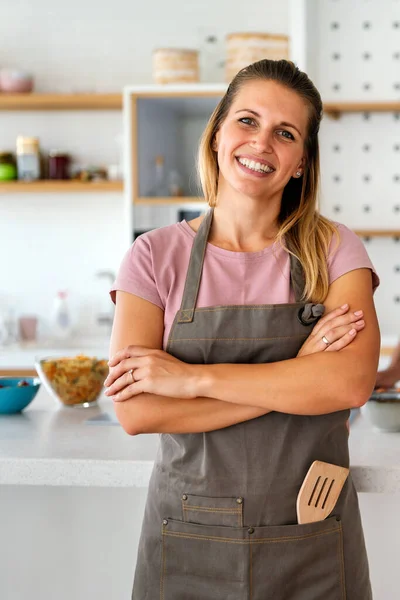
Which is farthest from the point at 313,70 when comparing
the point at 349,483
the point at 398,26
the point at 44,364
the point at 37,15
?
the point at 349,483

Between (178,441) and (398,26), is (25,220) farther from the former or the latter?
(178,441)

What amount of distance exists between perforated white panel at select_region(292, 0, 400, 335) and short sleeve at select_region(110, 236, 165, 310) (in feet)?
9.02

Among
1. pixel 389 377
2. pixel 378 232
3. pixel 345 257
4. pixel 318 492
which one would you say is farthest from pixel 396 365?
pixel 378 232

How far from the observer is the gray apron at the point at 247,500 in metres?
1.48

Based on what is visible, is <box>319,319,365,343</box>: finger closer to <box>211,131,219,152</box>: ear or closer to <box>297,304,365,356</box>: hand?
<box>297,304,365,356</box>: hand

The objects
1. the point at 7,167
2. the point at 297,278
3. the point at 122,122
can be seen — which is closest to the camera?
the point at 297,278

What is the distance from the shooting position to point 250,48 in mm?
3992

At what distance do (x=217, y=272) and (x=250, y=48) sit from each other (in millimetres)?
2659

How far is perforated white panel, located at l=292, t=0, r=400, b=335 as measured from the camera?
4188mm

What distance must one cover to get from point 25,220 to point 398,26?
2.22 metres

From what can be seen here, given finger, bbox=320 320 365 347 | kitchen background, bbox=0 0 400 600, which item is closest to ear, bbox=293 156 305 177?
finger, bbox=320 320 365 347

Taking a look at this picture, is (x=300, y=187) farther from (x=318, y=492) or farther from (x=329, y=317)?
(x=318, y=492)

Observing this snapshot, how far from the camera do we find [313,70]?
4.12 m

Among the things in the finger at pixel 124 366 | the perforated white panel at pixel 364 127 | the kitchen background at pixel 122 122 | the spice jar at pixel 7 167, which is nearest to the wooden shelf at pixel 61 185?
the spice jar at pixel 7 167
